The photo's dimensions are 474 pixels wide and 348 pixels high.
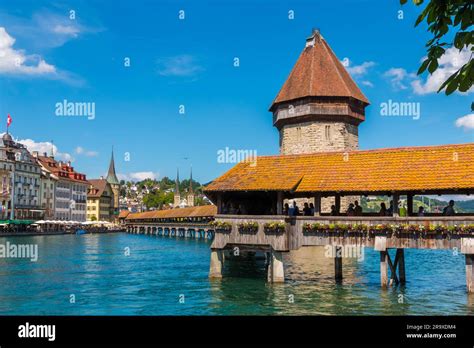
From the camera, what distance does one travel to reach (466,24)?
3617mm

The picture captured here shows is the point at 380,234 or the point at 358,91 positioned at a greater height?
the point at 358,91

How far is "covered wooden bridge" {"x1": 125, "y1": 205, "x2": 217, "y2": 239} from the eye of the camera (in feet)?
241

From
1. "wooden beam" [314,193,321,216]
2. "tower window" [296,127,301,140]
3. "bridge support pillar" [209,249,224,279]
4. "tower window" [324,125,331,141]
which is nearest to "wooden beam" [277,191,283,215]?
"wooden beam" [314,193,321,216]

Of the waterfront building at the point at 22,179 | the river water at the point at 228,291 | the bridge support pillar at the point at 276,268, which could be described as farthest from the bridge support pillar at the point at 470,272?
the waterfront building at the point at 22,179

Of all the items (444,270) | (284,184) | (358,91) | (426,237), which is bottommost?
(444,270)

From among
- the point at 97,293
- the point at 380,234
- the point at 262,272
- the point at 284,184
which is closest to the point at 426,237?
the point at 380,234

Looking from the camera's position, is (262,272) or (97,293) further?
(262,272)

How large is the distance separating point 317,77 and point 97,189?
81.1m

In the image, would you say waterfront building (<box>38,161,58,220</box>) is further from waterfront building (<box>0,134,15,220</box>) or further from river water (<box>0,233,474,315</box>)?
river water (<box>0,233,474,315</box>)

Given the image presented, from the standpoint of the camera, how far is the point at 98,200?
112 metres

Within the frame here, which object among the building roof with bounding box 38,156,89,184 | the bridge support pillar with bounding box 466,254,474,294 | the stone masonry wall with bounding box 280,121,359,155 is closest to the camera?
the bridge support pillar with bounding box 466,254,474,294

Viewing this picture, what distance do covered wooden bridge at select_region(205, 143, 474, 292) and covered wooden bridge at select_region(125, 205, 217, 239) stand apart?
141 ft
